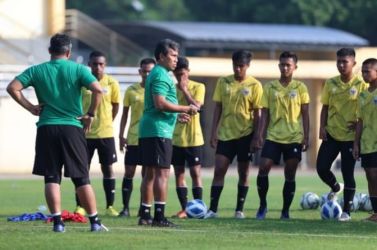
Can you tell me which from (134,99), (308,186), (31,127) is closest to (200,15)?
(31,127)

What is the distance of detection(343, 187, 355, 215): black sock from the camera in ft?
59.2

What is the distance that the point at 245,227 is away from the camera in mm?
16047

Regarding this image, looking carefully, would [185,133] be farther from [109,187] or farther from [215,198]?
[109,187]

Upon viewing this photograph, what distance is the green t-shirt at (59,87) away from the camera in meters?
14.8

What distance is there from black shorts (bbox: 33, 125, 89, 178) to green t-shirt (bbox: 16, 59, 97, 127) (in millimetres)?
93

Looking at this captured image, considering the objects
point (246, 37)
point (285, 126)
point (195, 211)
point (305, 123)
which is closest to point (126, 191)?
point (195, 211)

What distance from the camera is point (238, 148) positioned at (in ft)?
60.1

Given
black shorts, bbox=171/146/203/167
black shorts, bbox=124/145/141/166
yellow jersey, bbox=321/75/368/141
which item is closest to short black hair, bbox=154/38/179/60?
yellow jersey, bbox=321/75/368/141

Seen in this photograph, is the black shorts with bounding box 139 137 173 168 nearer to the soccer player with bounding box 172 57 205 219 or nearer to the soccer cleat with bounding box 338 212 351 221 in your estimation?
the soccer player with bounding box 172 57 205 219

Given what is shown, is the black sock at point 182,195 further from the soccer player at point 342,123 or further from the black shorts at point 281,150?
the soccer player at point 342,123

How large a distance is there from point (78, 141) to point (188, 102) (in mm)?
3605

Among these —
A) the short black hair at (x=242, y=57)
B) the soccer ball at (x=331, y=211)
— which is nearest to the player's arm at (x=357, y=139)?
the soccer ball at (x=331, y=211)

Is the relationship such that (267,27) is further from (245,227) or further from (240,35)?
(245,227)

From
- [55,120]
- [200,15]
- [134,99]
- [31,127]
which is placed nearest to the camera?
[55,120]
